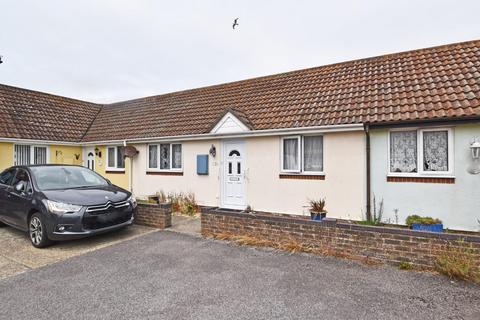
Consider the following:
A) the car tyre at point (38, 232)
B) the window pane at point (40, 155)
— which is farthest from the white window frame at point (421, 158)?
the window pane at point (40, 155)

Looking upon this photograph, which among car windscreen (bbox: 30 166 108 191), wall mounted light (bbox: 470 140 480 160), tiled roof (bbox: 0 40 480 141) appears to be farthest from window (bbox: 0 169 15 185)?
wall mounted light (bbox: 470 140 480 160)

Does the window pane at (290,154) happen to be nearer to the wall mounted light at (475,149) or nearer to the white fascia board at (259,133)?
the white fascia board at (259,133)

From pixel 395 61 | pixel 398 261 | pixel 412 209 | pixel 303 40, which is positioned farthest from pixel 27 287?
pixel 303 40

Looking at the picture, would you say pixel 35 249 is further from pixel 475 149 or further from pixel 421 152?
pixel 475 149

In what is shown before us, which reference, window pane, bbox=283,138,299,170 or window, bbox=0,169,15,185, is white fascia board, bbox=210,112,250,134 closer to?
window pane, bbox=283,138,299,170

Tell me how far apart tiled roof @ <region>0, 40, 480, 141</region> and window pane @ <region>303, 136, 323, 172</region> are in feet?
2.00

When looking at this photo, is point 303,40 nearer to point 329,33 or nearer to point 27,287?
point 329,33

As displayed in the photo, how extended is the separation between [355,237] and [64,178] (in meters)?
7.05

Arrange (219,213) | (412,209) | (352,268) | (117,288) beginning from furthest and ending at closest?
(412,209)
(219,213)
(352,268)
(117,288)

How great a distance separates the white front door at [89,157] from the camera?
13688 millimetres

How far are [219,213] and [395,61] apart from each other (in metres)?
8.48

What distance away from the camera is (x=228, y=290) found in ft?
12.8

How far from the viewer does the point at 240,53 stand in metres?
15.8

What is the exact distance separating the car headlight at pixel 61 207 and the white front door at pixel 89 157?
28.2ft
